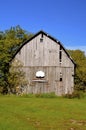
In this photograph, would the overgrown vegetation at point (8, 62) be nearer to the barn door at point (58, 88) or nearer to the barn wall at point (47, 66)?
the barn wall at point (47, 66)

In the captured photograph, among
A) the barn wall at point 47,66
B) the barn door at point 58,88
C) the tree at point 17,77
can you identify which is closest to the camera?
the barn door at point 58,88

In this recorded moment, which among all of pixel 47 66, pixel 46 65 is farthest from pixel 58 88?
pixel 46 65

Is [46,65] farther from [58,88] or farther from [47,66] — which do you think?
[58,88]

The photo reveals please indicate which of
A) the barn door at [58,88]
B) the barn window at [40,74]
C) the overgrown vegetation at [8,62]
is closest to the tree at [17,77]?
the overgrown vegetation at [8,62]

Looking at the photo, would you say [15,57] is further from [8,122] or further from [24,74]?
[8,122]

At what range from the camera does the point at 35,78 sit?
51906 mm

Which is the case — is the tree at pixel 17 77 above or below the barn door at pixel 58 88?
above

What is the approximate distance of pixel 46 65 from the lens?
51.9 m

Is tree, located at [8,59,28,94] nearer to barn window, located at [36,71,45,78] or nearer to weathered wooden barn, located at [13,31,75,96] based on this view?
weathered wooden barn, located at [13,31,75,96]

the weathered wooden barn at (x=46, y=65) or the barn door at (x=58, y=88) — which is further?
the weathered wooden barn at (x=46, y=65)

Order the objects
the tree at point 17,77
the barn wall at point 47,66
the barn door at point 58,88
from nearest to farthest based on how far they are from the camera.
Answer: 1. the barn door at point 58,88
2. the barn wall at point 47,66
3. the tree at point 17,77

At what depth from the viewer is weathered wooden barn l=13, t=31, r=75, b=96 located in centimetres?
5169

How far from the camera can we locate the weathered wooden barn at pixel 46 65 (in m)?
51.7

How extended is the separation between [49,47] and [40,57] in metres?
2.16
